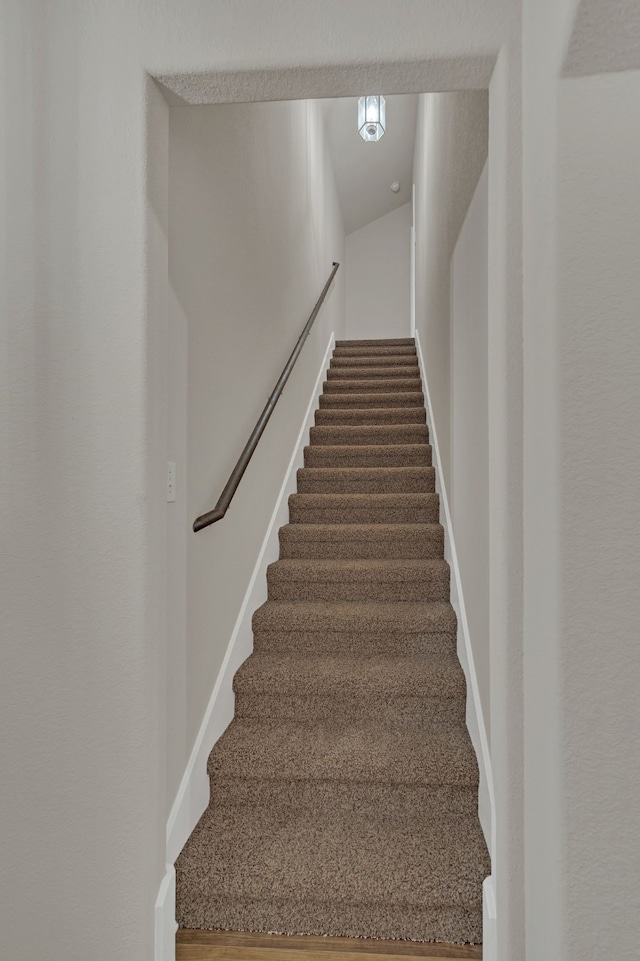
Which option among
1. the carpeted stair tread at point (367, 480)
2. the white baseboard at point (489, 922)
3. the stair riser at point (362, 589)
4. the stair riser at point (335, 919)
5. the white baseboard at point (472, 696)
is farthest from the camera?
the carpeted stair tread at point (367, 480)

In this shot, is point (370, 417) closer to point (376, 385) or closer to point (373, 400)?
point (373, 400)

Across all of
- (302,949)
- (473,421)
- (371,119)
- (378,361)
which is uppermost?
(371,119)

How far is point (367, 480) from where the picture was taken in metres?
3.48

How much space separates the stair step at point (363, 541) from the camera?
116 inches

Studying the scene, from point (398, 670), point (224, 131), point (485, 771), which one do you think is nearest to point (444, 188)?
point (224, 131)

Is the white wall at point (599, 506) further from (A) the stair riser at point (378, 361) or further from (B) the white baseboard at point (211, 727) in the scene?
(A) the stair riser at point (378, 361)

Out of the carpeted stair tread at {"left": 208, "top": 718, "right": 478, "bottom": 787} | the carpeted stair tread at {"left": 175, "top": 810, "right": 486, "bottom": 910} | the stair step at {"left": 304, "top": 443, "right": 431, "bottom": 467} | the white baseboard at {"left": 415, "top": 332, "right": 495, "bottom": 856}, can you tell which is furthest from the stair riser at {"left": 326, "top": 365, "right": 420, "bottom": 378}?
the carpeted stair tread at {"left": 175, "top": 810, "right": 486, "bottom": 910}

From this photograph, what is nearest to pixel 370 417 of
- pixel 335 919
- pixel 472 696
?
pixel 472 696

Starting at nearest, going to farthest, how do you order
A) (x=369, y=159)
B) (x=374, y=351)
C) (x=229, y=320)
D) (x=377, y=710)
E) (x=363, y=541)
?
(x=377, y=710), (x=229, y=320), (x=363, y=541), (x=374, y=351), (x=369, y=159)

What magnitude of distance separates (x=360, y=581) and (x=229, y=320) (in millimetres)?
1281

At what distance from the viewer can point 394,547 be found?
2.96 meters

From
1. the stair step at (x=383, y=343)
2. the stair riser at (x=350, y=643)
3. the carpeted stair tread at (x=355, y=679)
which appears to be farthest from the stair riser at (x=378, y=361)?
the carpeted stair tread at (x=355, y=679)

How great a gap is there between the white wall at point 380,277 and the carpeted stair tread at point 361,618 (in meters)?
5.60

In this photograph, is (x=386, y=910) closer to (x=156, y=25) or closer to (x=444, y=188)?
(x=156, y=25)
